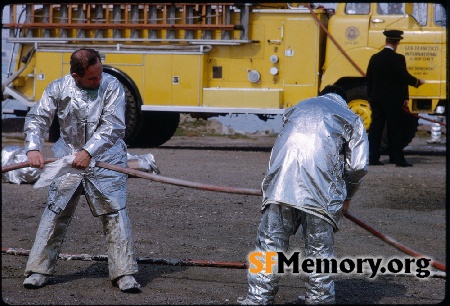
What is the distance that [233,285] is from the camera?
20.9 feet

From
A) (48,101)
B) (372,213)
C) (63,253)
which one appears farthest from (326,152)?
(372,213)

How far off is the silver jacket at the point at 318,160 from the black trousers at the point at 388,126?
7512 millimetres

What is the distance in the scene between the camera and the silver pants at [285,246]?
5422mm

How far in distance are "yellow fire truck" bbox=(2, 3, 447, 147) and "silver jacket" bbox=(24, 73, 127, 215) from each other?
8.70 m

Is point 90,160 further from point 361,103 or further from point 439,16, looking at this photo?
point 439,16

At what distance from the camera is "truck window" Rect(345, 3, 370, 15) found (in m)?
14.6

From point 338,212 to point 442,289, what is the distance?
141 centimetres

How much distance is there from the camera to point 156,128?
16531 millimetres

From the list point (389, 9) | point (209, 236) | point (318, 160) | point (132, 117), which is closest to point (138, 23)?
point (132, 117)

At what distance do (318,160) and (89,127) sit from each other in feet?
5.71

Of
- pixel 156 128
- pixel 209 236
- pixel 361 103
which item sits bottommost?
pixel 156 128

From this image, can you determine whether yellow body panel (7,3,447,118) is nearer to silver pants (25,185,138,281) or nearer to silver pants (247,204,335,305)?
silver pants (25,185,138,281)

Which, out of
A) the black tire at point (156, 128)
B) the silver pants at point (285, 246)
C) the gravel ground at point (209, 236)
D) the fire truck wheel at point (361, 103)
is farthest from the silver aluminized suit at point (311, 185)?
the black tire at point (156, 128)

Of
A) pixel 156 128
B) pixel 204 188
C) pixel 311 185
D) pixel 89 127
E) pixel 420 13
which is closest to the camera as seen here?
pixel 311 185
